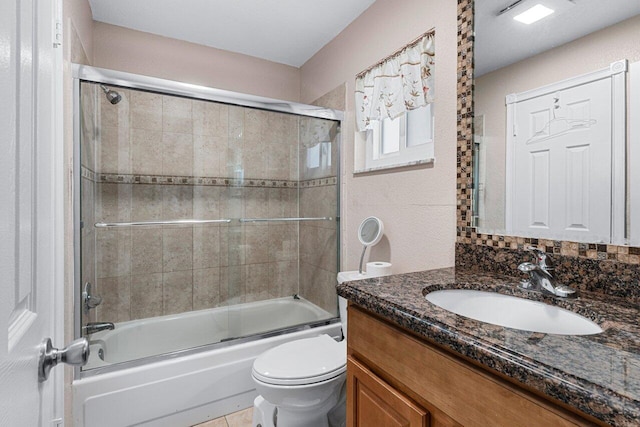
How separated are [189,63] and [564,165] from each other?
2552 millimetres

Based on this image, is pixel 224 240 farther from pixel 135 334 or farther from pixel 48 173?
pixel 48 173

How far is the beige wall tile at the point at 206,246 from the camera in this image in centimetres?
225

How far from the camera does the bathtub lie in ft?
4.95

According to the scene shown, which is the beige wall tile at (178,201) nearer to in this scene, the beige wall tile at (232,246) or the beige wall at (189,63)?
the beige wall tile at (232,246)

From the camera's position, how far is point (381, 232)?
5.92 ft

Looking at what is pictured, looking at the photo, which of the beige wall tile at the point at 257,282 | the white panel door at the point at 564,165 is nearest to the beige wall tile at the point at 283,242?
the beige wall tile at the point at 257,282

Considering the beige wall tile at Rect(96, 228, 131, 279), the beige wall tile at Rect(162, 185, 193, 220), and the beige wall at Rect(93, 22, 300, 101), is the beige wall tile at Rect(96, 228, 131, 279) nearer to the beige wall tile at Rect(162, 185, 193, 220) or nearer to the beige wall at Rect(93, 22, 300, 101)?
the beige wall tile at Rect(162, 185, 193, 220)

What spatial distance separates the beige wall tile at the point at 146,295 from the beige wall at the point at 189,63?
1508 mm

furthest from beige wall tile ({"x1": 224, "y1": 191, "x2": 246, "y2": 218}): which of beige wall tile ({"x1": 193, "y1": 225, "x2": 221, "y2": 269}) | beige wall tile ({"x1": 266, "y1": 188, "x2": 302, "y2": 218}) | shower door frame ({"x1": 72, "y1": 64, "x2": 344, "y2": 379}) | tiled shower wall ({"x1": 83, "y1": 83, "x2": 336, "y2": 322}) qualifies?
shower door frame ({"x1": 72, "y1": 64, "x2": 344, "y2": 379})

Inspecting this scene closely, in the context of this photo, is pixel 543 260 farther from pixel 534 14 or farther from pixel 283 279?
pixel 283 279

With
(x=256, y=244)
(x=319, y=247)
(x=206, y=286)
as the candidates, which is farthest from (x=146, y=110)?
(x=319, y=247)

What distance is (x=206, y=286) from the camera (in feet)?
7.53

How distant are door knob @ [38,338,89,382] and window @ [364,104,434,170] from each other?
147 centimetres

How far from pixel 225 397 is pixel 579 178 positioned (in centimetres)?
193
